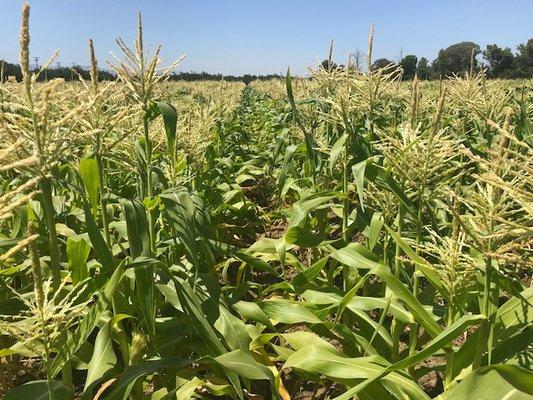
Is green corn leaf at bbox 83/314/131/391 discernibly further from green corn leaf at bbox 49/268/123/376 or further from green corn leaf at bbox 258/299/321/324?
green corn leaf at bbox 258/299/321/324

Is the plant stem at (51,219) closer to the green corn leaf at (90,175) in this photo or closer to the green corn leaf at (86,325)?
→ the green corn leaf at (86,325)

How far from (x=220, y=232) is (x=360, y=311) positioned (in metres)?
2.34

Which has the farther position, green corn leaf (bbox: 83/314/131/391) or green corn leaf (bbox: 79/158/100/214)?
green corn leaf (bbox: 79/158/100/214)

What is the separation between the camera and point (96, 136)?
7.50 feet

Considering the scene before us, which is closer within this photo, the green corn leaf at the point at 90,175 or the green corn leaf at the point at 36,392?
the green corn leaf at the point at 36,392

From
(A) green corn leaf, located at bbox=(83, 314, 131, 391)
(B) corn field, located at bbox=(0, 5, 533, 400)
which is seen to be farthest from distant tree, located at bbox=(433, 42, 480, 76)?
(A) green corn leaf, located at bbox=(83, 314, 131, 391)

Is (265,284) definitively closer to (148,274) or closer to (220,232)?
(220,232)

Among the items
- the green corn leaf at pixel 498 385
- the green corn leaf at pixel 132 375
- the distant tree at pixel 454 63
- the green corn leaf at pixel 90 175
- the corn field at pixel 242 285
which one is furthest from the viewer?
the distant tree at pixel 454 63

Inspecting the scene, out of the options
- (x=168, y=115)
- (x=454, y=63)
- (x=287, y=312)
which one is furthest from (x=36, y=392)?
(x=454, y=63)

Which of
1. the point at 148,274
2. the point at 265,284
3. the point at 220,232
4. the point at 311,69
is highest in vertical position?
the point at 311,69

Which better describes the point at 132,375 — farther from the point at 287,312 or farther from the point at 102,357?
the point at 287,312

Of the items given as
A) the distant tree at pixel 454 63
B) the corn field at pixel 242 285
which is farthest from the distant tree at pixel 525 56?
the corn field at pixel 242 285

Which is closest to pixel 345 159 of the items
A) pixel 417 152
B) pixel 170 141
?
pixel 417 152

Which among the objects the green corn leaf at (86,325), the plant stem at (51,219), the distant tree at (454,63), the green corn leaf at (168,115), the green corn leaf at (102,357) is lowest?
the green corn leaf at (102,357)
